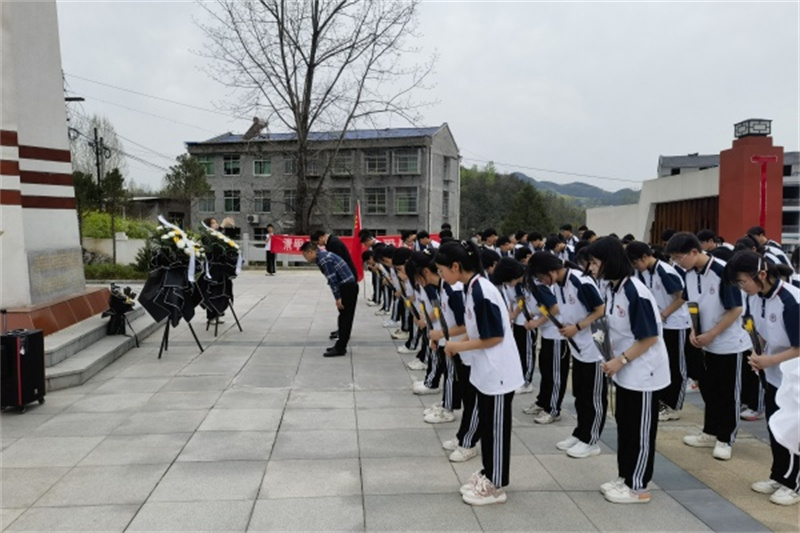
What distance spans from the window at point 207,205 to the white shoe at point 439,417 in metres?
41.7

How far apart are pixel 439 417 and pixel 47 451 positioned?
10.7 ft

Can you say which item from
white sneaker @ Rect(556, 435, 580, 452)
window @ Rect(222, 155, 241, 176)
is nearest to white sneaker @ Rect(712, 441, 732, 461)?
white sneaker @ Rect(556, 435, 580, 452)

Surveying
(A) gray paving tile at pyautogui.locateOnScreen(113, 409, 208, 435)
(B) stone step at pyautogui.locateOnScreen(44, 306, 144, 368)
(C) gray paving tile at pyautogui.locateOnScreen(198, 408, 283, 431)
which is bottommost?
(A) gray paving tile at pyautogui.locateOnScreen(113, 409, 208, 435)

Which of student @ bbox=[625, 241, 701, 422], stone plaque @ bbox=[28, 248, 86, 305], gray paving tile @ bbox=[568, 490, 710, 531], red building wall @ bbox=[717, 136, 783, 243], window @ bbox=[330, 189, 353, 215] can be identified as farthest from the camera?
window @ bbox=[330, 189, 353, 215]

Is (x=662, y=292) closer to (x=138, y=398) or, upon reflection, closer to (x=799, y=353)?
(x=799, y=353)

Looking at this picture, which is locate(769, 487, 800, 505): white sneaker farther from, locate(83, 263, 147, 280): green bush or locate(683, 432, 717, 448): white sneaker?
locate(83, 263, 147, 280): green bush

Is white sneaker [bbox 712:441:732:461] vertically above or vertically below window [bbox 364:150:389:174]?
below

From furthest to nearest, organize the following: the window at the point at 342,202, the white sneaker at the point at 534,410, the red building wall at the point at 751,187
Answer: the window at the point at 342,202 < the red building wall at the point at 751,187 < the white sneaker at the point at 534,410

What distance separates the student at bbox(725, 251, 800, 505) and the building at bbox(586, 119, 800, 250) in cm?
696

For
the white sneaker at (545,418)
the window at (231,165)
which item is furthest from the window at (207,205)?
the white sneaker at (545,418)

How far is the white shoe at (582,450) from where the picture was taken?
464cm

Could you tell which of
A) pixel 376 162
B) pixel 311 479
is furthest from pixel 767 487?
pixel 376 162

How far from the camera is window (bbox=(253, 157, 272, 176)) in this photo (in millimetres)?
43250

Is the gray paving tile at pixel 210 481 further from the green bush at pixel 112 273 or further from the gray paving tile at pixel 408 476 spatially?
the green bush at pixel 112 273
